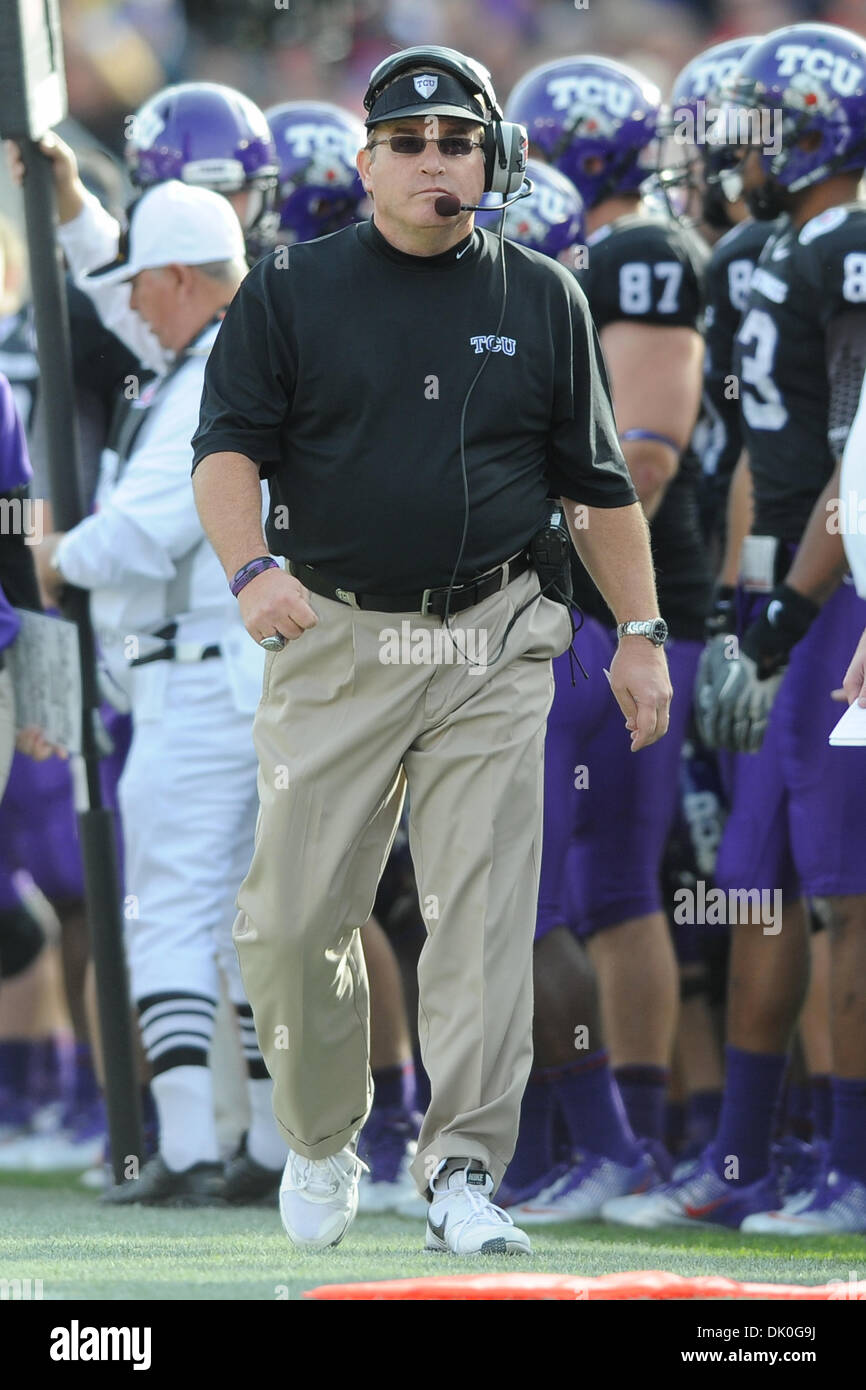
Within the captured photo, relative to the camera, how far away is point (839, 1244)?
16.4ft

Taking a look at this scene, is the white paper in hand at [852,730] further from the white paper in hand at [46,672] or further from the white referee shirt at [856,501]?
the white paper in hand at [46,672]

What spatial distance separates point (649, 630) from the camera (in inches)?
169

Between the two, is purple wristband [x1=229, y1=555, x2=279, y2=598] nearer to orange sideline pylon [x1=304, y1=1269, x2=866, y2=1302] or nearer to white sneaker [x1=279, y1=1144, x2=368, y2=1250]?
white sneaker [x1=279, y1=1144, x2=368, y2=1250]

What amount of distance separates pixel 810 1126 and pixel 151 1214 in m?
1.79

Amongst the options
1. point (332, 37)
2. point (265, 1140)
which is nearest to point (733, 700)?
point (265, 1140)

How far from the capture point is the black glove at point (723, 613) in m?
5.68

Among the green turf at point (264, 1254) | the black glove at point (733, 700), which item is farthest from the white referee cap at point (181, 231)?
the green turf at point (264, 1254)

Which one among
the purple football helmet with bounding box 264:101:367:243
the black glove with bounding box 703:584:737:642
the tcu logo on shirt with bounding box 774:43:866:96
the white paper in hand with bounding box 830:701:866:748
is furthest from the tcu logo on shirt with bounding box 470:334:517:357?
the purple football helmet with bounding box 264:101:367:243

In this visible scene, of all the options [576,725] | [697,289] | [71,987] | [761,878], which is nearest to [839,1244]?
[761,878]

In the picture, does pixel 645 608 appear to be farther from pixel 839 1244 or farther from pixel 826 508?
pixel 839 1244

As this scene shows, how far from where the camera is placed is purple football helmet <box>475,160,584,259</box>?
5750 mm

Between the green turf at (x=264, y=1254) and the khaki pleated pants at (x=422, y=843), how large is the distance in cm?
25

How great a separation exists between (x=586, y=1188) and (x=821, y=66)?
259 centimetres

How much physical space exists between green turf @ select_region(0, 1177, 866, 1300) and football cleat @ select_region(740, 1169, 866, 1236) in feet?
0.12
